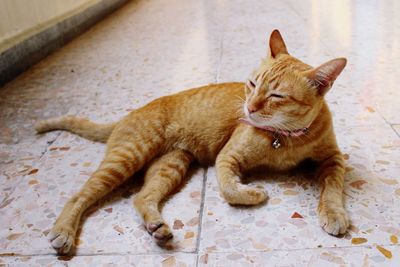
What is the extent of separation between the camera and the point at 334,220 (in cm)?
133

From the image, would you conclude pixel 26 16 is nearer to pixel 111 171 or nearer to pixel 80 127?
pixel 80 127

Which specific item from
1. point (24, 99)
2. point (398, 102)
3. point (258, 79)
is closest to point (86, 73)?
point (24, 99)

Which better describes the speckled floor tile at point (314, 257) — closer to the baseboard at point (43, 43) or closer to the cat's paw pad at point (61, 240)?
the cat's paw pad at point (61, 240)

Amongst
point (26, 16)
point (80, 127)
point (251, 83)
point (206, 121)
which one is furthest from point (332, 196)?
point (26, 16)

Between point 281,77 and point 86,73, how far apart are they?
1.96 m

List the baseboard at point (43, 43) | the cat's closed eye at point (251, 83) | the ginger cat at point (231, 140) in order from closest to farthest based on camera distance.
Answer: the ginger cat at point (231, 140) < the cat's closed eye at point (251, 83) < the baseboard at point (43, 43)

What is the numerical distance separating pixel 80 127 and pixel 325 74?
4.03 ft

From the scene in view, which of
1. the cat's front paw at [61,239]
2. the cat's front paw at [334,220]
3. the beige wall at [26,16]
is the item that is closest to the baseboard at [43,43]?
the beige wall at [26,16]

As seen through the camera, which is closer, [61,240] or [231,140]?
[61,240]

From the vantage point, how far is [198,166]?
1.83 meters

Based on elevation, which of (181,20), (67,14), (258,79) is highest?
(258,79)

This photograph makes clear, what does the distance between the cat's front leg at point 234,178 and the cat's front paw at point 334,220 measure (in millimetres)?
224

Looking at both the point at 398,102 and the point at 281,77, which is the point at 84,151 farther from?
the point at 398,102

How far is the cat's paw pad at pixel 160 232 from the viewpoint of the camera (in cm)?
134
